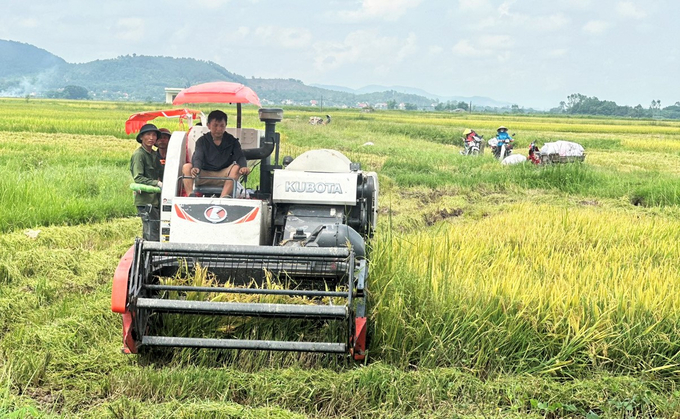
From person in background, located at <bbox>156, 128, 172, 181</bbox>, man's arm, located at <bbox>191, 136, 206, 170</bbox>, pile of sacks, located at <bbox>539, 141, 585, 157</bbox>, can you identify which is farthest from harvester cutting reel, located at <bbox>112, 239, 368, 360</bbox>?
pile of sacks, located at <bbox>539, 141, 585, 157</bbox>

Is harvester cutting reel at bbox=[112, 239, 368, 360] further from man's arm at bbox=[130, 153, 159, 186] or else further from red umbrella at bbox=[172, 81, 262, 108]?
man's arm at bbox=[130, 153, 159, 186]

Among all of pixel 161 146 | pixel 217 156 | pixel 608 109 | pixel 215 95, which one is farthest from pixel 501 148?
pixel 608 109

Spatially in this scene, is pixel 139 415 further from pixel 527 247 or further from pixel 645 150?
pixel 645 150

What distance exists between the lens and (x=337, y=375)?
418cm

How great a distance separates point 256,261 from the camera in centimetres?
485

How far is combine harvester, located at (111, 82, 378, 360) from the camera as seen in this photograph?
4191 mm

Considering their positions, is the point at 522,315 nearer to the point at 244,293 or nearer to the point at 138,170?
the point at 244,293

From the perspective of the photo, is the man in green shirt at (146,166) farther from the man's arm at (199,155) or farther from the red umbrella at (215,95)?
the red umbrella at (215,95)

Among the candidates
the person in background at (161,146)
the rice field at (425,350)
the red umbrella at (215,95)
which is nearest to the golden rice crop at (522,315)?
the rice field at (425,350)

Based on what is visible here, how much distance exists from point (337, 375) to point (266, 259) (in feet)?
3.62

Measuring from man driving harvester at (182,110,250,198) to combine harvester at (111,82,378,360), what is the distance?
138 mm

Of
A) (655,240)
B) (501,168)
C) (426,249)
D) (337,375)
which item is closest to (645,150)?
(501,168)

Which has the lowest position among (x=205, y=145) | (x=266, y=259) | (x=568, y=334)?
(x=568, y=334)

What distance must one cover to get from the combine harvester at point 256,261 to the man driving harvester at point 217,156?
0.14 meters
